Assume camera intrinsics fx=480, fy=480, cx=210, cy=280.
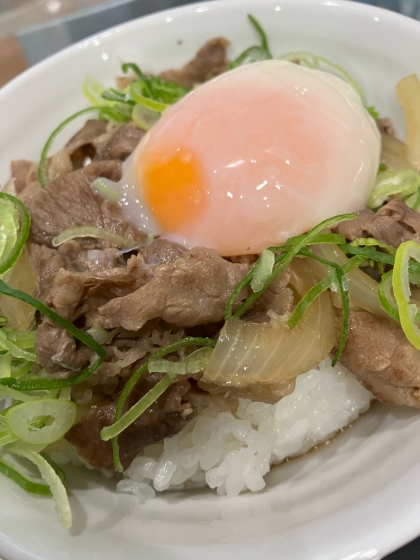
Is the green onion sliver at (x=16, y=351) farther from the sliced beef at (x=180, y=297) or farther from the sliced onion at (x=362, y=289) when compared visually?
the sliced onion at (x=362, y=289)

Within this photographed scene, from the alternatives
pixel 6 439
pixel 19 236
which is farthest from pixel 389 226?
pixel 6 439

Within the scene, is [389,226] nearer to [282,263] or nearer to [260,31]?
[282,263]

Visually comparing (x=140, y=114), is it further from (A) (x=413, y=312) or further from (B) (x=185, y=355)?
(A) (x=413, y=312)

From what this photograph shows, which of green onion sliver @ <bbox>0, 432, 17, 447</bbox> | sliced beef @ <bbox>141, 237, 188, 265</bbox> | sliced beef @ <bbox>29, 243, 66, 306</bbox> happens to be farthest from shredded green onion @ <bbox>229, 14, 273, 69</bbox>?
green onion sliver @ <bbox>0, 432, 17, 447</bbox>

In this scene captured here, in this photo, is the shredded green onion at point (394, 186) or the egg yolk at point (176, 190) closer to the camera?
the egg yolk at point (176, 190)

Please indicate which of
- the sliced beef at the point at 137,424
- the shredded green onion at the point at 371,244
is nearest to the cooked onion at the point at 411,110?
the shredded green onion at the point at 371,244
